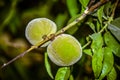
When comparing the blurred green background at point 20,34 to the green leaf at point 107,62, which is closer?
the green leaf at point 107,62

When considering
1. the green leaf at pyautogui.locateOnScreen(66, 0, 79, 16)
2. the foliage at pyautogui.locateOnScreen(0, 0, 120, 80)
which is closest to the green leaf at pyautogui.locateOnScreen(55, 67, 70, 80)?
the foliage at pyautogui.locateOnScreen(0, 0, 120, 80)

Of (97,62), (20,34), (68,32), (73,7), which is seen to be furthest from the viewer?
(20,34)

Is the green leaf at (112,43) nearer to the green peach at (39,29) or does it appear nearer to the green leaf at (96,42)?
the green leaf at (96,42)

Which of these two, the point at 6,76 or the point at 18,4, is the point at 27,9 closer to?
the point at 18,4

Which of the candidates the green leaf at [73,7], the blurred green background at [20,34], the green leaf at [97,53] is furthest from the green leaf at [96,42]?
the blurred green background at [20,34]

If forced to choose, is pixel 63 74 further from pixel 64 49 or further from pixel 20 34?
pixel 20 34

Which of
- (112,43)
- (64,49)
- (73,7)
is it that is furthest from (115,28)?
(73,7)

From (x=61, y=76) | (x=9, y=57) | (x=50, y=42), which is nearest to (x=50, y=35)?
(x=50, y=42)
